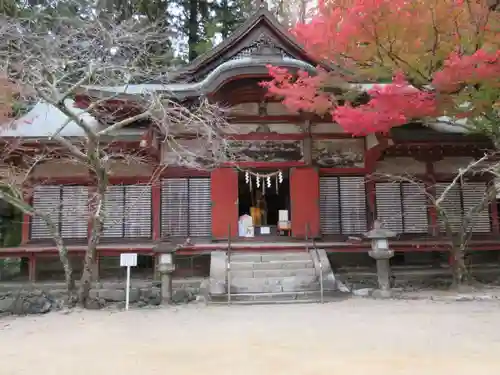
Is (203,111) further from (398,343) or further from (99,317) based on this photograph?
(398,343)

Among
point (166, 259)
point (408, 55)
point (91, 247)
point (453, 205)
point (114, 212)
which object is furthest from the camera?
point (453, 205)

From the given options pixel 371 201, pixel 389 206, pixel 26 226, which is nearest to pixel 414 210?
pixel 389 206

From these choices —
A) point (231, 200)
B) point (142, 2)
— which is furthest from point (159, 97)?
point (142, 2)

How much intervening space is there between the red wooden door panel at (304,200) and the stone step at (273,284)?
2178 mm

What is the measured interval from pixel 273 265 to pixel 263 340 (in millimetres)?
4420

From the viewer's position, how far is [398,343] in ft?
19.0

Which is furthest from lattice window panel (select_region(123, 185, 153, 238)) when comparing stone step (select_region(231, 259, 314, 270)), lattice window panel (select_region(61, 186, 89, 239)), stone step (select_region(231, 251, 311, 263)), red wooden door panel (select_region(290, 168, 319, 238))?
red wooden door panel (select_region(290, 168, 319, 238))

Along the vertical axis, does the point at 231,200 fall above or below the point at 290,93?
below

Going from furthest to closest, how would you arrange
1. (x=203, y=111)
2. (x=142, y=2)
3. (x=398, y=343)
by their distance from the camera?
(x=142, y=2)
(x=203, y=111)
(x=398, y=343)

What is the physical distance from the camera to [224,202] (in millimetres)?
11898

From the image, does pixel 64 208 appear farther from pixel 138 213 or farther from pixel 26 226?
pixel 138 213

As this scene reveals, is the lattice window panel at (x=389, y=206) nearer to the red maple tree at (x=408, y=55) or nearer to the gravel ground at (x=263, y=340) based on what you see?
the red maple tree at (x=408, y=55)

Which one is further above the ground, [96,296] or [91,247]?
[91,247]

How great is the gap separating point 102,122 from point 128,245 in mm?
3865
